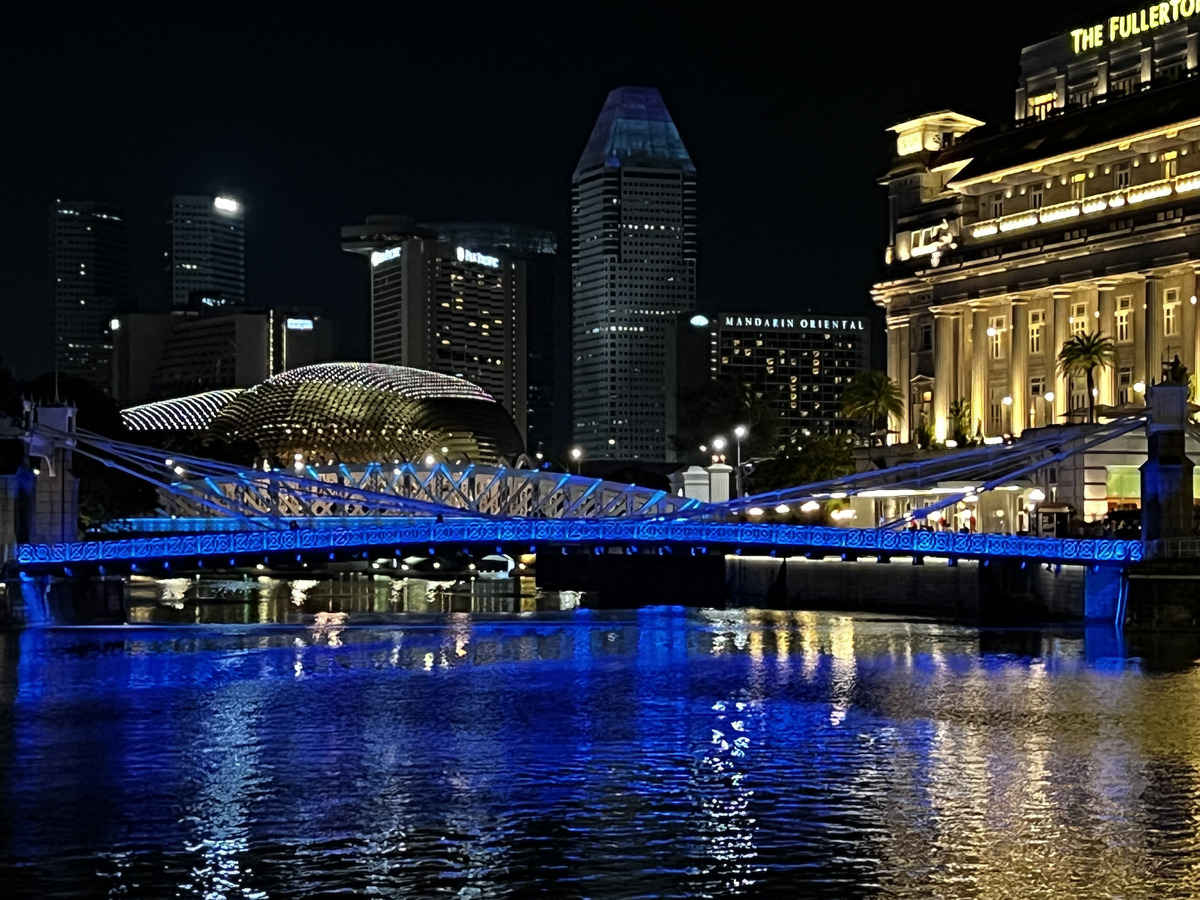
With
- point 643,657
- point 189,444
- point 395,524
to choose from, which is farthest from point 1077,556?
point 189,444

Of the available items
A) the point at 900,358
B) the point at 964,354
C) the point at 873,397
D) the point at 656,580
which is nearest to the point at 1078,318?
the point at 964,354

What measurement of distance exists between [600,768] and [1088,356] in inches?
3470

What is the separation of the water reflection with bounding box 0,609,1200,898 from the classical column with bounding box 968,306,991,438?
68694mm

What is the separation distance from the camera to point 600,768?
159ft

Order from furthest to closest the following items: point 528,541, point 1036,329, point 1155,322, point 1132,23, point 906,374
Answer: point 906,374, point 1036,329, point 1132,23, point 1155,322, point 528,541

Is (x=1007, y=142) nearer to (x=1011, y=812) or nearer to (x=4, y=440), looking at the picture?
(x=4, y=440)

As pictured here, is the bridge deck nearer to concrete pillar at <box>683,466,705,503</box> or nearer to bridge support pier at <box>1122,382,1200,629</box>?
bridge support pier at <box>1122,382,1200,629</box>

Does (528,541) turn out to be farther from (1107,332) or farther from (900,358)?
(900,358)

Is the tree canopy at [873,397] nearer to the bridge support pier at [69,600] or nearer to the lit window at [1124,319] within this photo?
the lit window at [1124,319]

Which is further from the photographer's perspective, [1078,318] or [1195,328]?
[1078,318]

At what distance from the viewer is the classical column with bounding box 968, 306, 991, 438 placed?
148 meters

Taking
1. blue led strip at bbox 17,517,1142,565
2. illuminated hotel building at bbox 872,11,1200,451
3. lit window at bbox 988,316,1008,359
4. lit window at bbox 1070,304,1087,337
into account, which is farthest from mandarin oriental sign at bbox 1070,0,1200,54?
blue led strip at bbox 17,517,1142,565

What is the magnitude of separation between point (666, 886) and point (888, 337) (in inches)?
4867

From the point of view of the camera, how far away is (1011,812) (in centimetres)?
4269
